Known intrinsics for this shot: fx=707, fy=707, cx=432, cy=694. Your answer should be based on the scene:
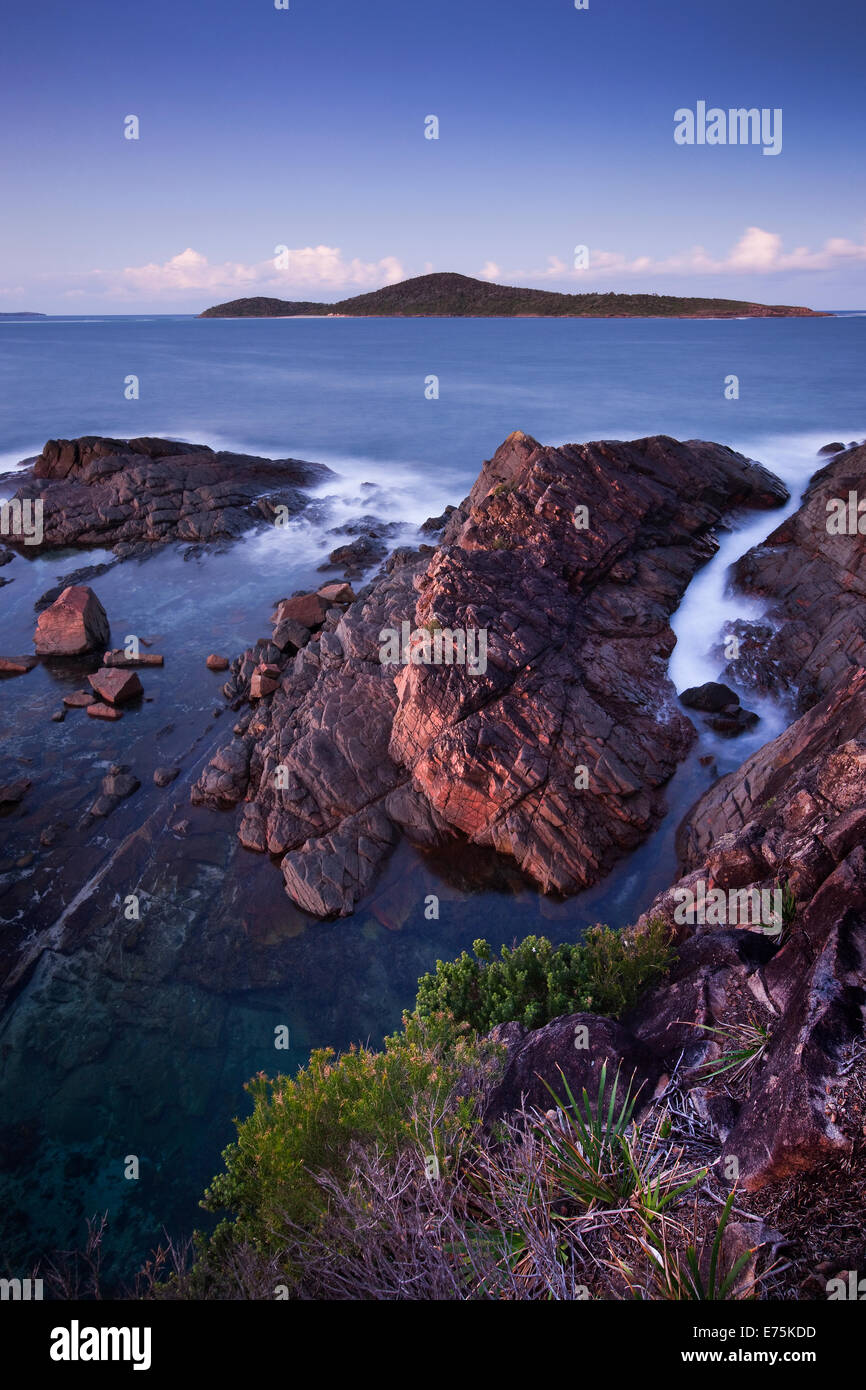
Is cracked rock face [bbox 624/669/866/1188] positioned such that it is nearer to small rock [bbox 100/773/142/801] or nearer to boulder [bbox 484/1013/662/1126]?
boulder [bbox 484/1013/662/1126]

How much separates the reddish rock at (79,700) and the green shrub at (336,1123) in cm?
1821

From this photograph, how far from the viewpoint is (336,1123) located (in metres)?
8.19

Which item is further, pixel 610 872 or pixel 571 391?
pixel 571 391

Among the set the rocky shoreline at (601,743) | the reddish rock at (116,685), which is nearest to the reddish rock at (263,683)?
the rocky shoreline at (601,743)

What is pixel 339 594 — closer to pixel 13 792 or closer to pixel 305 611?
pixel 305 611

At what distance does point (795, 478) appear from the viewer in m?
38.0

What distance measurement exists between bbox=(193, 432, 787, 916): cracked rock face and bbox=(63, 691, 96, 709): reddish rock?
4889mm

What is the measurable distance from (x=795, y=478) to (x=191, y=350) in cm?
11698

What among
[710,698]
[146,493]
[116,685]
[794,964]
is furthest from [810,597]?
[146,493]

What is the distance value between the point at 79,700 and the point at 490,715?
14.6 metres

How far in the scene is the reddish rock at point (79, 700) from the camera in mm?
23844

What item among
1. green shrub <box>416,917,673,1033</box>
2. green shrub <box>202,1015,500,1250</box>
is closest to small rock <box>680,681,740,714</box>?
green shrub <box>416,917,673,1033</box>
